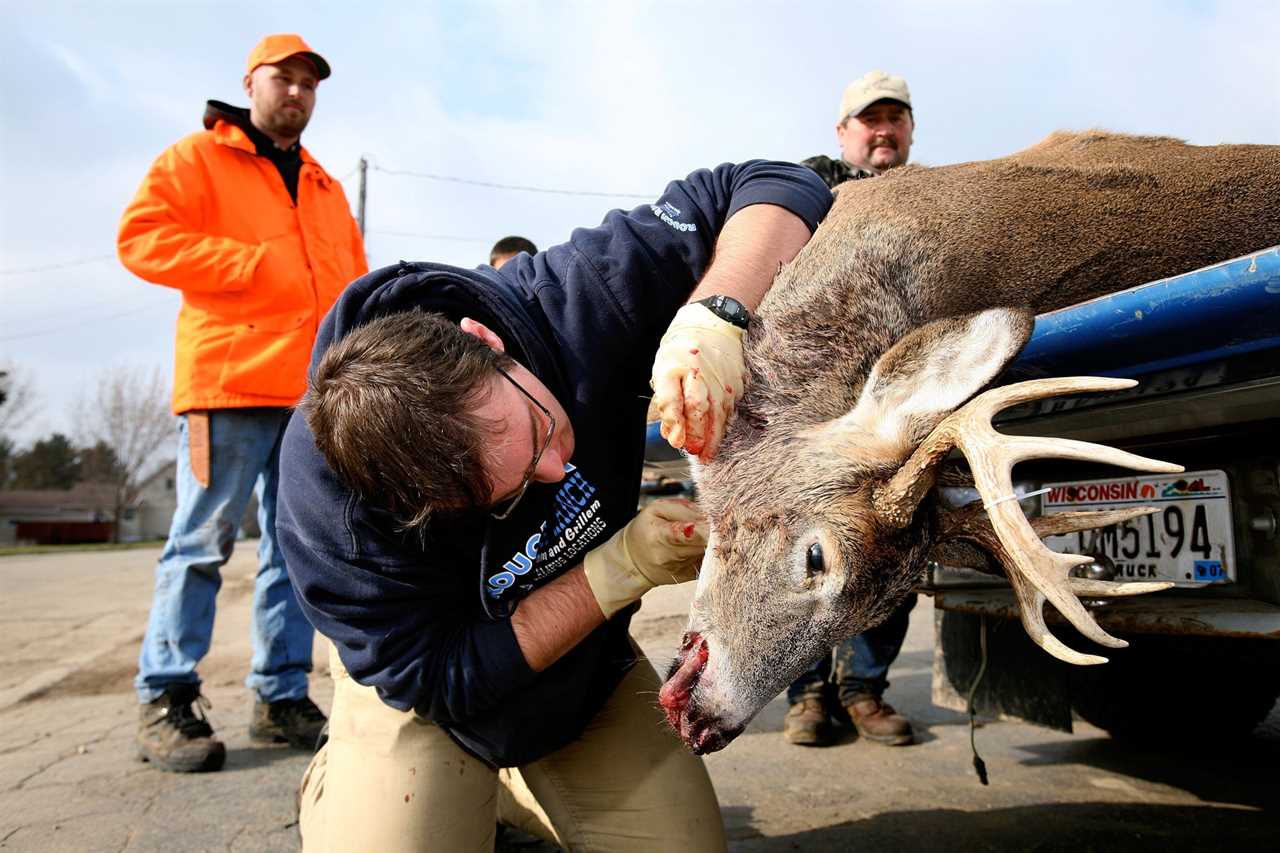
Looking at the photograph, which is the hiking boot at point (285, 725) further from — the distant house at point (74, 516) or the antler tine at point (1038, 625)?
the distant house at point (74, 516)

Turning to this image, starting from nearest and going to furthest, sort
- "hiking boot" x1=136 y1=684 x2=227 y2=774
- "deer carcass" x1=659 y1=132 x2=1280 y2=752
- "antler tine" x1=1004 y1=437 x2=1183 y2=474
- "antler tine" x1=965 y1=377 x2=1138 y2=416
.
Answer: "antler tine" x1=1004 y1=437 x2=1183 y2=474 < "antler tine" x1=965 y1=377 x2=1138 y2=416 < "deer carcass" x1=659 y1=132 x2=1280 y2=752 < "hiking boot" x1=136 y1=684 x2=227 y2=774

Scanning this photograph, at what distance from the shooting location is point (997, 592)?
2.99 metres

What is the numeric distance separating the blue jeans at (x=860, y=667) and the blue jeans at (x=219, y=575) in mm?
2254

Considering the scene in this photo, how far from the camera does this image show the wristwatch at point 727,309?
2354 millimetres

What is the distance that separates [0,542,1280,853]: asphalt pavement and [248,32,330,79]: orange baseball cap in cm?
322

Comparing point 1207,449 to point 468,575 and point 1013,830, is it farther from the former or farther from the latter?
point 468,575

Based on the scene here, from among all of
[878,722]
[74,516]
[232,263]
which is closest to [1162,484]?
[878,722]

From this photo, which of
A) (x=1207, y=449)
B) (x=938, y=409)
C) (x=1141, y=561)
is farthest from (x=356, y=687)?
(x=1207, y=449)

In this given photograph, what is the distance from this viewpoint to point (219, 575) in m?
3.93

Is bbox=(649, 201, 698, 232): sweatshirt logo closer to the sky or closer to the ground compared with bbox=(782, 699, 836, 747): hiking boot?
closer to the sky

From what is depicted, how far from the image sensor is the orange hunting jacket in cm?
407

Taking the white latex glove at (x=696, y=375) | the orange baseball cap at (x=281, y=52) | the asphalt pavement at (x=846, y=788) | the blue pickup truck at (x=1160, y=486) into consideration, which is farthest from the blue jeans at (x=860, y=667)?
the orange baseball cap at (x=281, y=52)

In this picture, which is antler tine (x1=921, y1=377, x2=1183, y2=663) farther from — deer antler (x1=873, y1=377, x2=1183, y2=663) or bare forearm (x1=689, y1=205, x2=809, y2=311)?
bare forearm (x1=689, y1=205, x2=809, y2=311)

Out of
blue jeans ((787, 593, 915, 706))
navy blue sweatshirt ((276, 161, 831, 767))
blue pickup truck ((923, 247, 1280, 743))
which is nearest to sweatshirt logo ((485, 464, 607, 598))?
navy blue sweatshirt ((276, 161, 831, 767))
